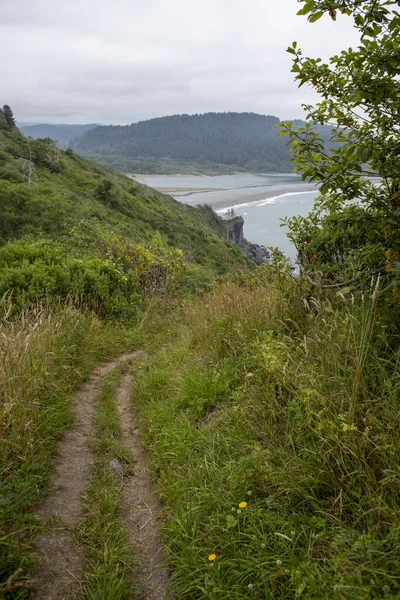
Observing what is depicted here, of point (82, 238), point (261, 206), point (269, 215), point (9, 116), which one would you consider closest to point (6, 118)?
point (9, 116)

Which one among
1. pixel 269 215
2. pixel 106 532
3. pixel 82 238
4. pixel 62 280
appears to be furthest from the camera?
pixel 269 215

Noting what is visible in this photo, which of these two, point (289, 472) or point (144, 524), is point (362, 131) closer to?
point (289, 472)

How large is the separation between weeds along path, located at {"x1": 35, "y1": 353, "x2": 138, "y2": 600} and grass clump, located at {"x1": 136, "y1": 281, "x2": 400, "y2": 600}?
0.59 metres

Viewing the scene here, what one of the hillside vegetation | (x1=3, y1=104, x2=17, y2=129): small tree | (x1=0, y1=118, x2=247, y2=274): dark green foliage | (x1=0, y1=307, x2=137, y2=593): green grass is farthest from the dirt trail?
(x1=3, y1=104, x2=17, y2=129): small tree

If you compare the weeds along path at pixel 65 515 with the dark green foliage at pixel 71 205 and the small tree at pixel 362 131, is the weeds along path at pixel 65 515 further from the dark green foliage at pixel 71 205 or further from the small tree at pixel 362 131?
the dark green foliage at pixel 71 205

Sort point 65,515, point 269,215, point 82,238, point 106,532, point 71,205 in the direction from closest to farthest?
1. point 106,532
2. point 65,515
3. point 82,238
4. point 71,205
5. point 269,215

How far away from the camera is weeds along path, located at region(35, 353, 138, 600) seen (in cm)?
231

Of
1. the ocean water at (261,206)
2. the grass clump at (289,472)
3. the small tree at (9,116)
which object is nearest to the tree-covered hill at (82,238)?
the small tree at (9,116)

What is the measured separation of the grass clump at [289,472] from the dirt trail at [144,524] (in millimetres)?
117

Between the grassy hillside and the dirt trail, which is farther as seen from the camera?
the dirt trail

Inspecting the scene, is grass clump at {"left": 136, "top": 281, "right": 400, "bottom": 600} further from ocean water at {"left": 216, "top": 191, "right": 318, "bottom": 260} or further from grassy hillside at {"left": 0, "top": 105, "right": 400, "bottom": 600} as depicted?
ocean water at {"left": 216, "top": 191, "right": 318, "bottom": 260}

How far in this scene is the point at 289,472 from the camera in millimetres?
2516

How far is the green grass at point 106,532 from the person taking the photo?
7.64ft

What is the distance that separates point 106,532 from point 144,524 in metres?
0.31
